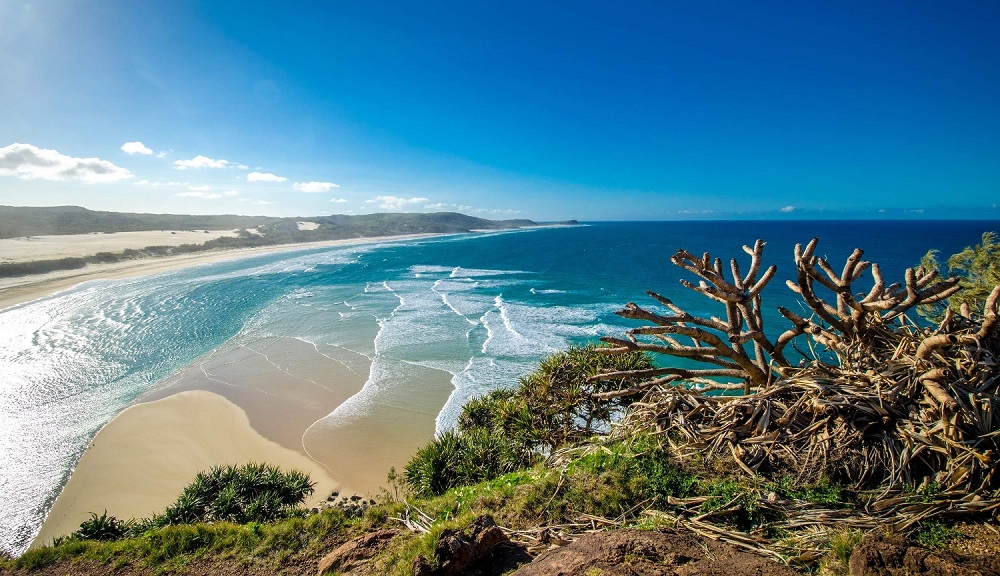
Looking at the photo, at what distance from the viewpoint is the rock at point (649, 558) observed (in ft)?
8.94

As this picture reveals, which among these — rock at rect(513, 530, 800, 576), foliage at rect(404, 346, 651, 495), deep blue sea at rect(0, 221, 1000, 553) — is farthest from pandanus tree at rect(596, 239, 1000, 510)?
deep blue sea at rect(0, 221, 1000, 553)

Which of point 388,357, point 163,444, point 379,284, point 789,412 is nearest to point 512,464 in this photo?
point 789,412

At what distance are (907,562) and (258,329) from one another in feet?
98.3

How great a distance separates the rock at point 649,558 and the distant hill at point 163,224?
329 ft

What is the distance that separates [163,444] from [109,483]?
2.05 m

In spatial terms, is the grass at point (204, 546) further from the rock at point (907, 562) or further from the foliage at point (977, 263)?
the foliage at point (977, 263)

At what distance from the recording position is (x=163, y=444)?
536 inches

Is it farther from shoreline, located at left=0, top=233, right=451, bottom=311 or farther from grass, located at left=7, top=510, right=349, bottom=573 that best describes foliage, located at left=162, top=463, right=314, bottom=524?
shoreline, located at left=0, top=233, right=451, bottom=311

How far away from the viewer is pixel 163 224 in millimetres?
111500

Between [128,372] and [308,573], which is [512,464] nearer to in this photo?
[308,573]

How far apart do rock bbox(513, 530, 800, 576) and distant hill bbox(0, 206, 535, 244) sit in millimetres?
100192

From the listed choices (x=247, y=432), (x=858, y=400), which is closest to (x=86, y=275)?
(x=247, y=432)

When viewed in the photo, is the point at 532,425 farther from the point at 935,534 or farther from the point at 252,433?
the point at 252,433

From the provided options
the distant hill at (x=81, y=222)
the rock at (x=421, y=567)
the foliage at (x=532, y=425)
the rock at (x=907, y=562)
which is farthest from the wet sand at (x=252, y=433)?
the distant hill at (x=81, y=222)
